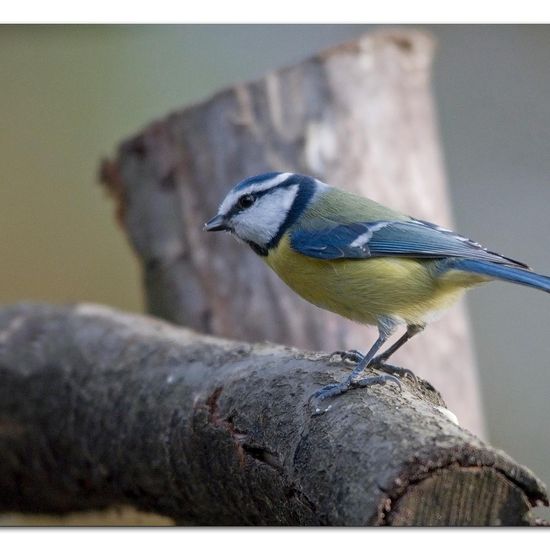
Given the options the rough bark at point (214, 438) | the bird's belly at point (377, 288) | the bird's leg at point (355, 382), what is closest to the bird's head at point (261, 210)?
the bird's belly at point (377, 288)

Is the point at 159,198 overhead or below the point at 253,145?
below

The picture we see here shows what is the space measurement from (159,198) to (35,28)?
2.35 ft

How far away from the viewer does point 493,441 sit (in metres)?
2.40

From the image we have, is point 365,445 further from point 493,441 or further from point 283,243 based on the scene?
point 493,441

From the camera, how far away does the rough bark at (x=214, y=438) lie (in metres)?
1.15

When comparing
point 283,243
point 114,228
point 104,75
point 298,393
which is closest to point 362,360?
point 298,393

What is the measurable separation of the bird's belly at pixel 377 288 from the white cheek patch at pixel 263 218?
12 centimetres

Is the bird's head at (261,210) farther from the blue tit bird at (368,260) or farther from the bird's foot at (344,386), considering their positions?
the bird's foot at (344,386)

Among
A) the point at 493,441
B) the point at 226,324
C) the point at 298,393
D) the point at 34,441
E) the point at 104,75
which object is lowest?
the point at 493,441

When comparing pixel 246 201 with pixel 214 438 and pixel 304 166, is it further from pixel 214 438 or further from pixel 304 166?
pixel 304 166

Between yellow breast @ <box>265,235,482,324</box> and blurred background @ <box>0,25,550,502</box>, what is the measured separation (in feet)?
1.53

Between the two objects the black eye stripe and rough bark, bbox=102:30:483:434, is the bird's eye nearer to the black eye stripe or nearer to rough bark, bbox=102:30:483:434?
the black eye stripe

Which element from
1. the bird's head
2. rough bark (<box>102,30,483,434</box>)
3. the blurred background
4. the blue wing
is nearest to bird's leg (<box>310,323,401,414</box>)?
the blue wing

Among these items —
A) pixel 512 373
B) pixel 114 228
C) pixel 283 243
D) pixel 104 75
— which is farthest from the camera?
pixel 114 228
